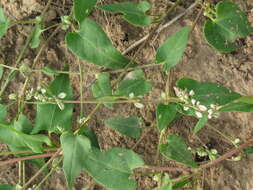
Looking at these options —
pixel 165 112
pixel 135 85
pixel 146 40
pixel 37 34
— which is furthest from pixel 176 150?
A: pixel 37 34

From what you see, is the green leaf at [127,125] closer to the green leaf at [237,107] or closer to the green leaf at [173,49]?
the green leaf at [173,49]

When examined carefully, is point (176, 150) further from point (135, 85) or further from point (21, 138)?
point (21, 138)

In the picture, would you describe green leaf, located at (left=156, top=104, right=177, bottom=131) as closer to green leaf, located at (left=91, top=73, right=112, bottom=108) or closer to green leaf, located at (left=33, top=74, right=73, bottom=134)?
green leaf, located at (left=91, top=73, right=112, bottom=108)

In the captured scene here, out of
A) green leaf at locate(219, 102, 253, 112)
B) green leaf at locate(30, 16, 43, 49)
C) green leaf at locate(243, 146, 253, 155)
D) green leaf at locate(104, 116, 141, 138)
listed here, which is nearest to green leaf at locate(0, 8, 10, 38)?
green leaf at locate(30, 16, 43, 49)

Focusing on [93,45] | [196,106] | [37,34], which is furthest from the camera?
[37,34]

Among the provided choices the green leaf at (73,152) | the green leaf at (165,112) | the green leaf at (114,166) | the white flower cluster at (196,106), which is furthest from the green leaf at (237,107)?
the green leaf at (73,152)

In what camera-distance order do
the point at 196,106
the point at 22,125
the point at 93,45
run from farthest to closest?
the point at 22,125, the point at 93,45, the point at 196,106

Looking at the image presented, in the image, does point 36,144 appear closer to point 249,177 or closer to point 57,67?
point 57,67
